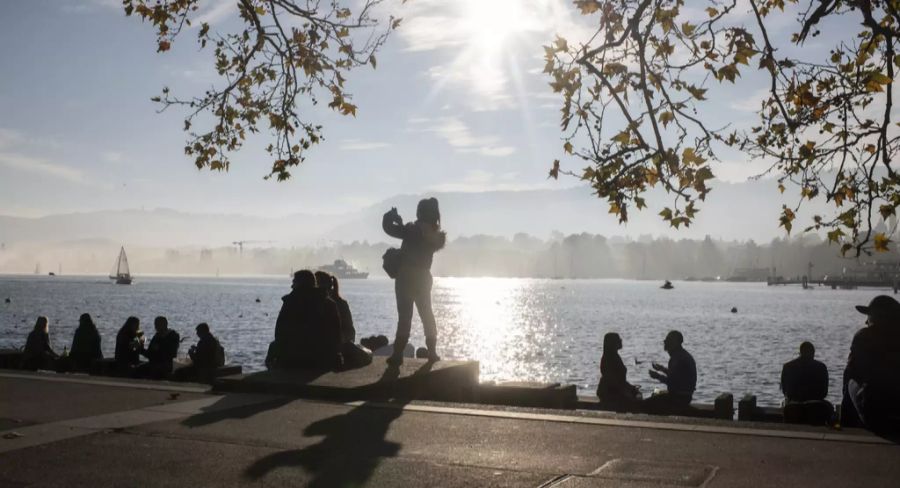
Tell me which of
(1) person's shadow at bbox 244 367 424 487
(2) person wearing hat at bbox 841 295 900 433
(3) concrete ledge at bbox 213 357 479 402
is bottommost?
(1) person's shadow at bbox 244 367 424 487

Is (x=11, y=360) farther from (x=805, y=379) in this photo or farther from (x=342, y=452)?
(x=805, y=379)

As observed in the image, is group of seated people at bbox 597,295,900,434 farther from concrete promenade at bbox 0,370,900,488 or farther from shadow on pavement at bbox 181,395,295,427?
shadow on pavement at bbox 181,395,295,427

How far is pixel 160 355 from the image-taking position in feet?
50.3

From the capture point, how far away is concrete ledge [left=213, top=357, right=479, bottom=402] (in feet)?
34.6

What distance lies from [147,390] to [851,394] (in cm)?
753

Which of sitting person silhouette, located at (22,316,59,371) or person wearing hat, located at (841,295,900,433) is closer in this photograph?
person wearing hat, located at (841,295,900,433)

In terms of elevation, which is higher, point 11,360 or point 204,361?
point 204,361

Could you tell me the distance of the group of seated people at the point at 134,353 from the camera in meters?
15.0

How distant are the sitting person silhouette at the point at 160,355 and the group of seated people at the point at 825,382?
22.0ft

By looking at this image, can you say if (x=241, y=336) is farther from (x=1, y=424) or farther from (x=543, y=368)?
Answer: (x=1, y=424)

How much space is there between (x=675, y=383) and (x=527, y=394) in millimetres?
4093

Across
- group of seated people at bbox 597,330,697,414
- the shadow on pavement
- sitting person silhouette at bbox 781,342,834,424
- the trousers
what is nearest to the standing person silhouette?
the trousers

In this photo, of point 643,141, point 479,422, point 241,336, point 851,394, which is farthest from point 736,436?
point 241,336

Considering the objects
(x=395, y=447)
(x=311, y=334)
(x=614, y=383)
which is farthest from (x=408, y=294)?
(x=395, y=447)
